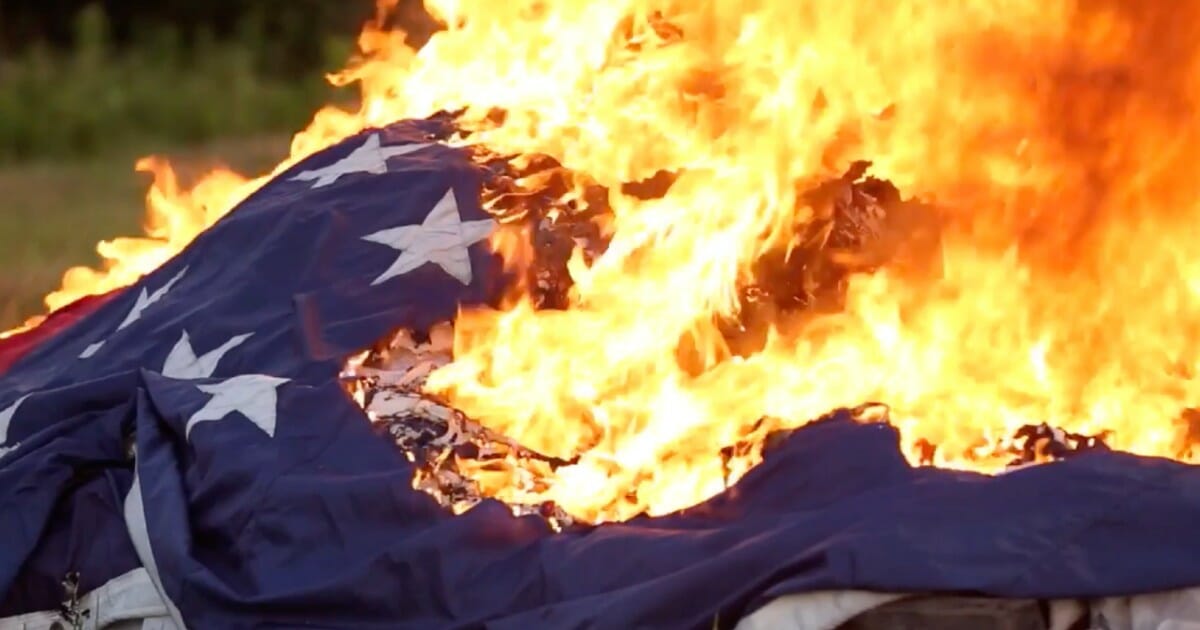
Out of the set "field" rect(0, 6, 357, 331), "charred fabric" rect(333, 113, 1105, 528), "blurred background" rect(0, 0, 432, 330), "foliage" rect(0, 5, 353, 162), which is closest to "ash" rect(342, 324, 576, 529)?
"charred fabric" rect(333, 113, 1105, 528)

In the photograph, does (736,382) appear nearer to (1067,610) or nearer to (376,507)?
(376,507)

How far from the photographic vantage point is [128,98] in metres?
15.5

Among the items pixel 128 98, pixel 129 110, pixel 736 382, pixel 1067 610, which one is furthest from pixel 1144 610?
pixel 128 98

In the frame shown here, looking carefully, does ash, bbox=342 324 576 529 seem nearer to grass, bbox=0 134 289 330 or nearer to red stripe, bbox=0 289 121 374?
red stripe, bbox=0 289 121 374

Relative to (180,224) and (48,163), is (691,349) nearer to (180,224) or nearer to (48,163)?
(180,224)

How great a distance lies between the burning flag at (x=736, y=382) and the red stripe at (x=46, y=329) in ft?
3.53

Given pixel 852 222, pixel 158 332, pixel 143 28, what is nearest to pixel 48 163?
pixel 143 28

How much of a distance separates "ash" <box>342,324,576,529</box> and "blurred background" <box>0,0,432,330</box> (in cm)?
500

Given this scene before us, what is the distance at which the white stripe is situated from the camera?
4.39m

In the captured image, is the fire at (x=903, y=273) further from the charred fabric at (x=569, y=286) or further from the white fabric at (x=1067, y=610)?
the white fabric at (x=1067, y=610)

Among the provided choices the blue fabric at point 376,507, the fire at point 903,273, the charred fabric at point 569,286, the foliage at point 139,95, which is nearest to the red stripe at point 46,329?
the blue fabric at point 376,507

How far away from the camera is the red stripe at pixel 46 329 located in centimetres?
639

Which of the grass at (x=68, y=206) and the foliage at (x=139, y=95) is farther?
the foliage at (x=139, y=95)

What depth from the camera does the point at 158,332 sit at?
18.6ft
